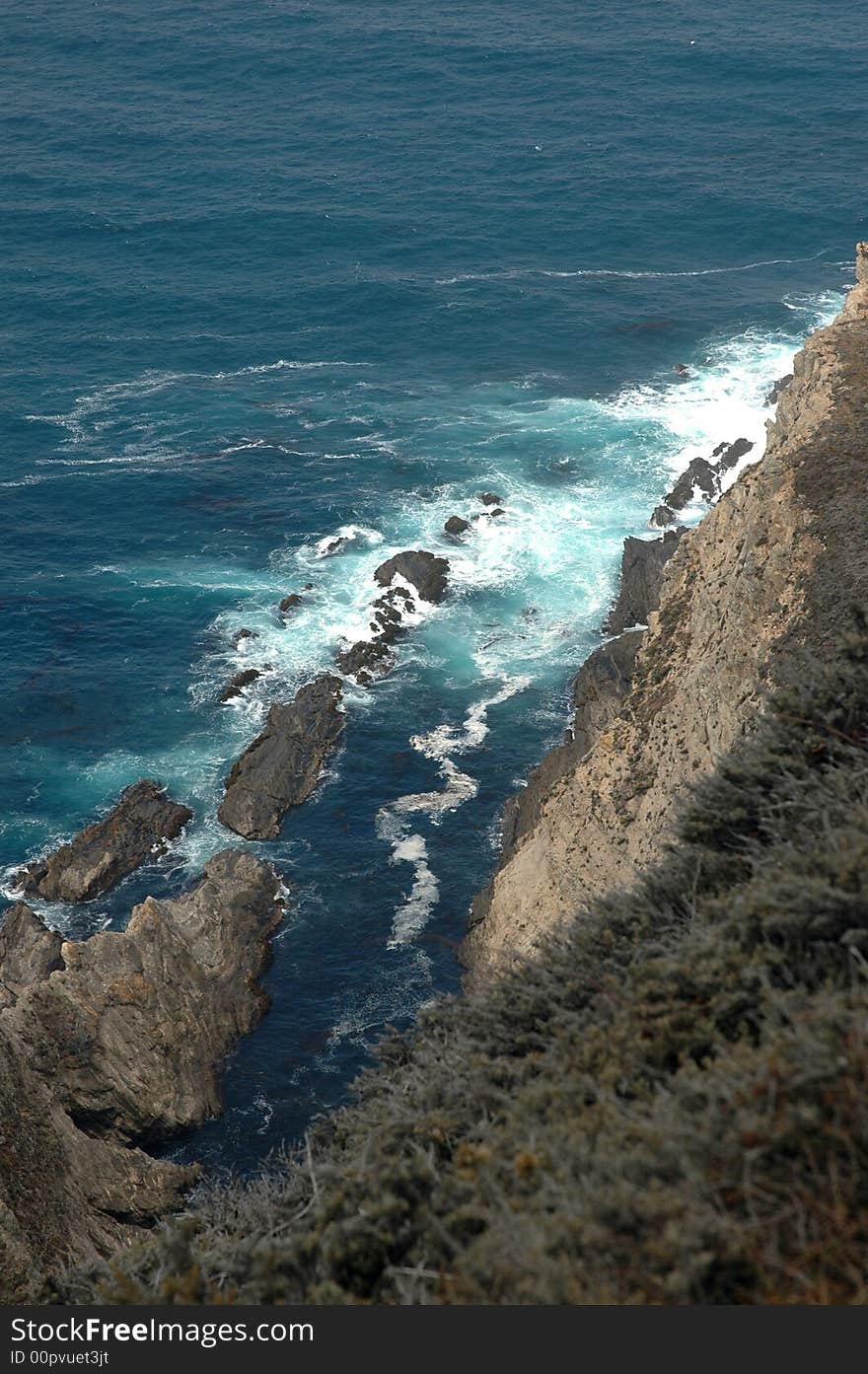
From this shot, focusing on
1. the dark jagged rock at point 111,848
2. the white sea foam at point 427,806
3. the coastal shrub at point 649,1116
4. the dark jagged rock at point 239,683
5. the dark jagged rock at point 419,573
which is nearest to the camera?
the coastal shrub at point 649,1116

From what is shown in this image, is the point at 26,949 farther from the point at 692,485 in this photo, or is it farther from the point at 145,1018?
the point at 692,485

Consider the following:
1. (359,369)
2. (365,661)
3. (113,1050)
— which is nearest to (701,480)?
(365,661)

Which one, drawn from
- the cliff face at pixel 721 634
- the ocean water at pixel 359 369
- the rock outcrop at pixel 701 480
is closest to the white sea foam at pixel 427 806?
the ocean water at pixel 359 369

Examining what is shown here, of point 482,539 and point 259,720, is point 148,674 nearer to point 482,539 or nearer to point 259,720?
point 259,720

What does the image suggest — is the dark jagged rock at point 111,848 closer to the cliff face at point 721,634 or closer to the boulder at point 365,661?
the boulder at point 365,661

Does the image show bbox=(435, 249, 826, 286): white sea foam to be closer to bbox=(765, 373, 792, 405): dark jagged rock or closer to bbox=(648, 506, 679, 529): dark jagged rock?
bbox=(765, 373, 792, 405): dark jagged rock

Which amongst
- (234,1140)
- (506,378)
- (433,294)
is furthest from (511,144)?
(234,1140)
